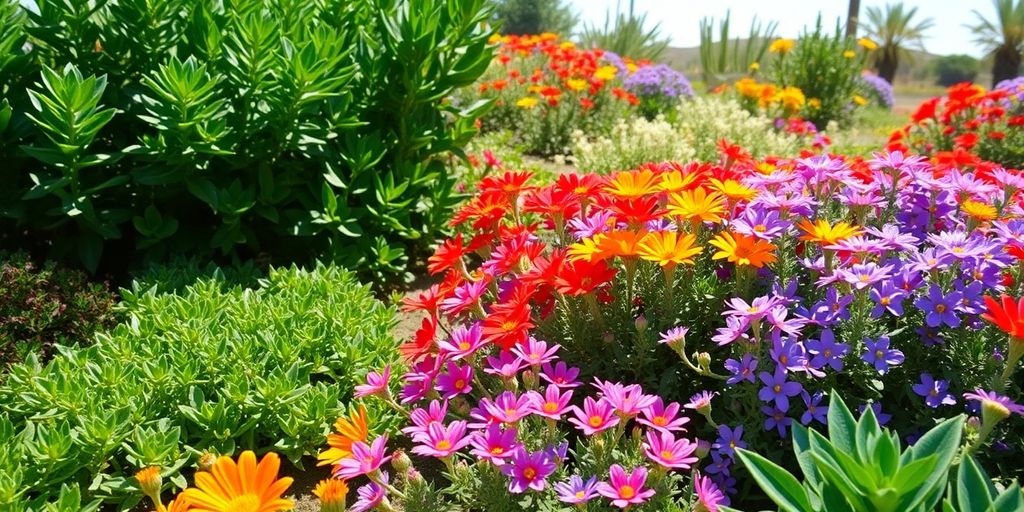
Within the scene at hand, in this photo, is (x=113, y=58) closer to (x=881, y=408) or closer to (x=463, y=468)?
(x=463, y=468)

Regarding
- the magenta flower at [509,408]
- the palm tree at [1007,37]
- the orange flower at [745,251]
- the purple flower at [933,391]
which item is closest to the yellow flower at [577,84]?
the orange flower at [745,251]

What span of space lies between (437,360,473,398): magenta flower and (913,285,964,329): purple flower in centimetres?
122

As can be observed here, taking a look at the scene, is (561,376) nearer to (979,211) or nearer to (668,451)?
(668,451)

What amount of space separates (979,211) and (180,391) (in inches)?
98.1

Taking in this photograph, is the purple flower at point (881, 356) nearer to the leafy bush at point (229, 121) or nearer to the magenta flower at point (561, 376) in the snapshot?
the magenta flower at point (561, 376)

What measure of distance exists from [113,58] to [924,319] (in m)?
3.42

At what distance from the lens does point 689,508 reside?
1804 mm

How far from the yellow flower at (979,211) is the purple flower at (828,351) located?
2.29 feet

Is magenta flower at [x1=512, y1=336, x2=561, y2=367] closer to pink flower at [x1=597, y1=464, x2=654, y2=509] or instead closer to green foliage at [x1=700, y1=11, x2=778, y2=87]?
pink flower at [x1=597, y1=464, x2=654, y2=509]

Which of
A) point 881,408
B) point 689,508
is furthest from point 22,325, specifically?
point 881,408

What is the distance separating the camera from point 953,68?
2717 inches

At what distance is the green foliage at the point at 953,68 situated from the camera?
65875mm

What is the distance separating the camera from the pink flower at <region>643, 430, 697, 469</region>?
1.67 metres

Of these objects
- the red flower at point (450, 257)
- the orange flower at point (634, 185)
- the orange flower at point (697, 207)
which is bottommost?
the red flower at point (450, 257)
